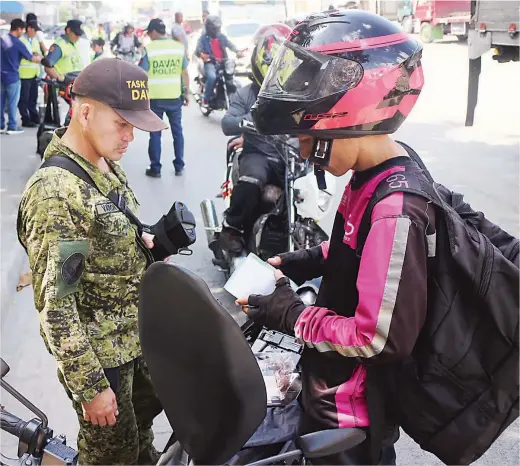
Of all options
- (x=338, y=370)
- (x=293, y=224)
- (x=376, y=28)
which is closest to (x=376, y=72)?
(x=376, y=28)

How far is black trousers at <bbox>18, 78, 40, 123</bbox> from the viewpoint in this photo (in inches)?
421

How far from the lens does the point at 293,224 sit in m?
4.05

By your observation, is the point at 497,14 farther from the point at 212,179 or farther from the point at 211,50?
the point at 211,50

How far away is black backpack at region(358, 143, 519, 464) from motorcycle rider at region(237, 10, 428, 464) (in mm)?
48

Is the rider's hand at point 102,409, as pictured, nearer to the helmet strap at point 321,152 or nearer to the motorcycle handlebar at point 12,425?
the motorcycle handlebar at point 12,425

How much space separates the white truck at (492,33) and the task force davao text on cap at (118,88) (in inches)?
296

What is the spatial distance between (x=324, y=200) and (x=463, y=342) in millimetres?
2867

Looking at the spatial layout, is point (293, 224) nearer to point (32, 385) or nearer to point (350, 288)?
point (32, 385)

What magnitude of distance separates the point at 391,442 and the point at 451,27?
888 inches

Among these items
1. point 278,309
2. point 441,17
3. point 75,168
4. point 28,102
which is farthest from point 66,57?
point 441,17

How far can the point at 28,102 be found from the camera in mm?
10844

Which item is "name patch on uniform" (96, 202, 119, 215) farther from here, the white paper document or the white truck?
the white truck

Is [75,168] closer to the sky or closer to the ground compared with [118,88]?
closer to the ground

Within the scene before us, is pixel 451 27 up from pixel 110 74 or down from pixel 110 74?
down
